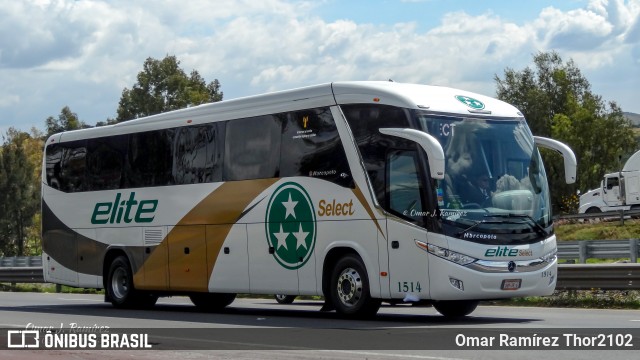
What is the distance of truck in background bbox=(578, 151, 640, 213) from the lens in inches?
2147

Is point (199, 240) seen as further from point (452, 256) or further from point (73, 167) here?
point (452, 256)

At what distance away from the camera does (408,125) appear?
53.2ft

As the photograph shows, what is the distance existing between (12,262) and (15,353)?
137 feet

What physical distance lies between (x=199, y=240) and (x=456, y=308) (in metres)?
5.19

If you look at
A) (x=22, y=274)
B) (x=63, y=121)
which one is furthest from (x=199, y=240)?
(x=63, y=121)

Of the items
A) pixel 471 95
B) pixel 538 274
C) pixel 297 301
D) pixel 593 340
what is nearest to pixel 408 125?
Answer: pixel 471 95

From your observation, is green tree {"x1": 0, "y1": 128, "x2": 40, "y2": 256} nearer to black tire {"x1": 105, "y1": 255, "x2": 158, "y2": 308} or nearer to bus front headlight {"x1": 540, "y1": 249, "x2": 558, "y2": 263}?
black tire {"x1": 105, "y1": 255, "x2": 158, "y2": 308}

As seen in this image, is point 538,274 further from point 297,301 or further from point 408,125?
point 297,301

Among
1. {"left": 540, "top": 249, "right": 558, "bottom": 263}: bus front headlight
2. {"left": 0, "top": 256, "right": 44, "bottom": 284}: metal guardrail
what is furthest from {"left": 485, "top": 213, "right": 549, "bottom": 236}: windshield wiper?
{"left": 0, "top": 256, "right": 44, "bottom": 284}: metal guardrail

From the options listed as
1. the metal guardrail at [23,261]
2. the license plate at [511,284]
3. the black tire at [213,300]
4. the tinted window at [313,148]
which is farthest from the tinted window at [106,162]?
the metal guardrail at [23,261]

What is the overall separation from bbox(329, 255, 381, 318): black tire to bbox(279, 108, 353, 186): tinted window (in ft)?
4.22

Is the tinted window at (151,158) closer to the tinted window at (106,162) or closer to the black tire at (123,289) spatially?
the tinted window at (106,162)

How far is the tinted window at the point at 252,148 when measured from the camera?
1872 centimetres

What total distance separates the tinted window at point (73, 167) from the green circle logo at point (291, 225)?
6.61m
